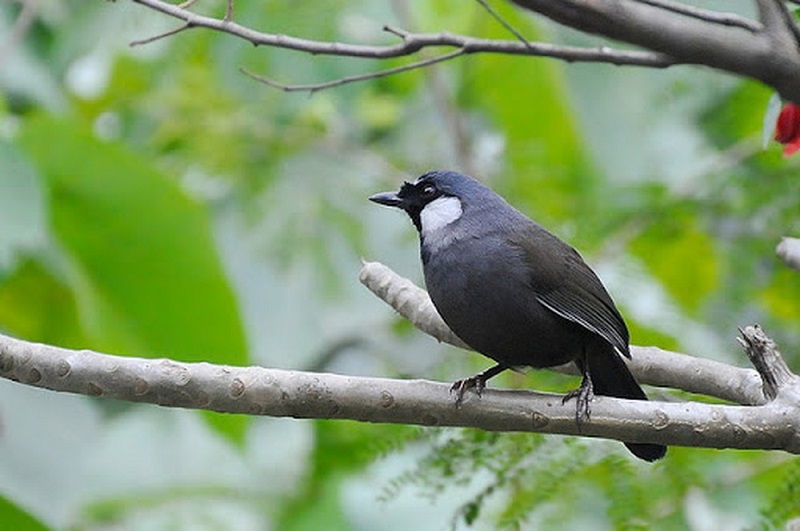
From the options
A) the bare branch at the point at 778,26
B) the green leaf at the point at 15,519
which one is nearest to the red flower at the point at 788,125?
A: the bare branch at the point at 778,26

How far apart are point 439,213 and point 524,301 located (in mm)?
327

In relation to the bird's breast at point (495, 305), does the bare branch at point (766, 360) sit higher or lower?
higher

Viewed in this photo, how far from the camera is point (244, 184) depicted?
470cm

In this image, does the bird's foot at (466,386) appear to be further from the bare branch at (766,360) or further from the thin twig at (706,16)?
the thin twig at (706,16)

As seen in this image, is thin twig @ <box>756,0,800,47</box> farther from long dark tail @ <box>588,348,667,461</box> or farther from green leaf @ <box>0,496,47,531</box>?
A: green leaf @ <box>0,496,47,531</box>

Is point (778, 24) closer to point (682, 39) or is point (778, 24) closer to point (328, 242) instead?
point (682, 39)

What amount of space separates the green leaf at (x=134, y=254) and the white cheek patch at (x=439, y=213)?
0.88 meters

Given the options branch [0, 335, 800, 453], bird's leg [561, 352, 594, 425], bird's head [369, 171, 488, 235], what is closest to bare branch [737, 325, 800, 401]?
branch [0, 335, 800, 453]

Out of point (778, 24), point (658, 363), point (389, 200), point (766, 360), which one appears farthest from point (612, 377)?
point (778, 24)

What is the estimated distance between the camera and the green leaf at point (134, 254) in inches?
136

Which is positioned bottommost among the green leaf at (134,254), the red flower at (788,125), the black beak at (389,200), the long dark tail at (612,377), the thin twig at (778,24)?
the green leaf at (134,254)

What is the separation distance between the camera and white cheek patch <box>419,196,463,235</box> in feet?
8.79

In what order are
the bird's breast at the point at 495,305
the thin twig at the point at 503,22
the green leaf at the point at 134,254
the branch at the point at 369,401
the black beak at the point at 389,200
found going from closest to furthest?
the branch at the point at 369,401
the thin twig at the point at 503,22
the bird's breast at the point at 495,305
the black beak at the point at 389,200
the green leaf at the point at 134,254

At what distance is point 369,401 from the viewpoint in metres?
1.94
